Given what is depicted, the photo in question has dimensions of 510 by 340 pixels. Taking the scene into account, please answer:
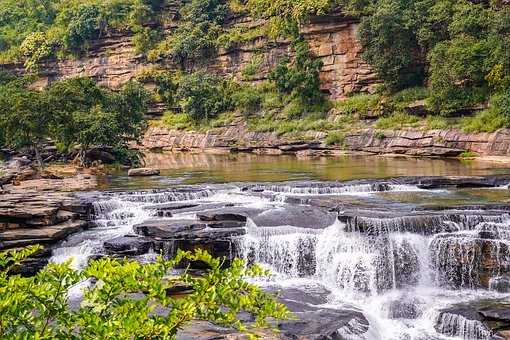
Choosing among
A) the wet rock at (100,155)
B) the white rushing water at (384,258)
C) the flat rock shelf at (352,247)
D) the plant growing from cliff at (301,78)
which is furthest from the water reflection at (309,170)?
the plant growing from cliff at (301,78)

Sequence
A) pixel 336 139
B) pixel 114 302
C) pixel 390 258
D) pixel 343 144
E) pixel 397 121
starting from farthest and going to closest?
pixel 336 139 → pixel 343 144 → pixel 397 121 → pixel 390 258 → pixel 114 302

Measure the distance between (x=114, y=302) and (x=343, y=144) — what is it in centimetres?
3999

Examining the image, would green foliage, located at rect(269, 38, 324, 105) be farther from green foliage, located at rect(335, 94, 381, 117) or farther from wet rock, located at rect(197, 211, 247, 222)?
wet rock, located at rect(197, 211, 247, 222)

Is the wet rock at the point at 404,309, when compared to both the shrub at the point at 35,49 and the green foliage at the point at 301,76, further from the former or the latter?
the shrub at the point at 35,49

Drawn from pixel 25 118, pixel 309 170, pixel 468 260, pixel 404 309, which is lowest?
pixel 404 309

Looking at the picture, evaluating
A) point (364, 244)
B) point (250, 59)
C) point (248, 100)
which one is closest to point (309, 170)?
point (364, 244)

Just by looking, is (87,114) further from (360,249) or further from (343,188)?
(360,249)

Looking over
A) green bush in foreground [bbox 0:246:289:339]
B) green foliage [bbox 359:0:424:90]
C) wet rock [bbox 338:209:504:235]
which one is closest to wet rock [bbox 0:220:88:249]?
wet rock [bbox 338:209:504:235]

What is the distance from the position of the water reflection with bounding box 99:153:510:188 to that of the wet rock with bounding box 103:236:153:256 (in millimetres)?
9301

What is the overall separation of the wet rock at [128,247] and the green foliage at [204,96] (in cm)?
4034

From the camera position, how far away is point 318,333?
446 inches

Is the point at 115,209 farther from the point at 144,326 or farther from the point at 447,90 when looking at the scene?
the point at 447,90

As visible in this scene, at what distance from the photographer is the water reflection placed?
2802 cm

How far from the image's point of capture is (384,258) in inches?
637
